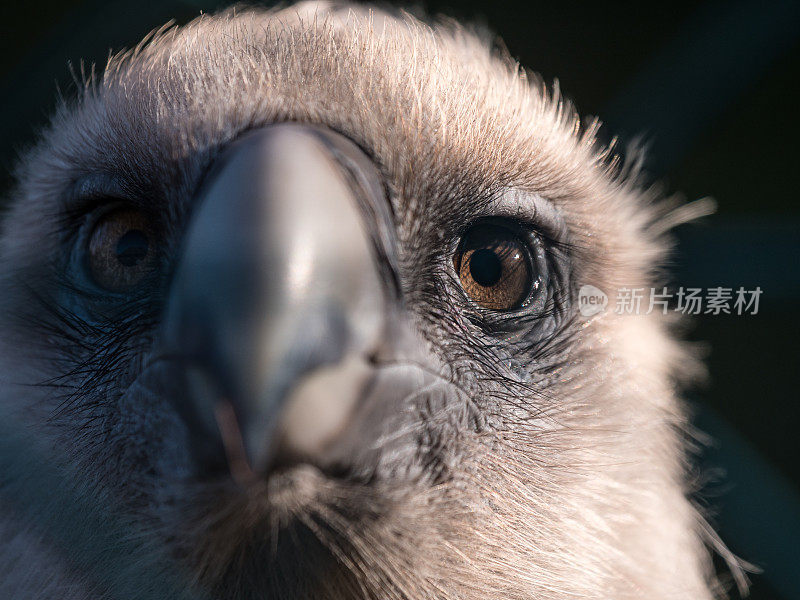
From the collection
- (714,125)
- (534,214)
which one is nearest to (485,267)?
(534,214)

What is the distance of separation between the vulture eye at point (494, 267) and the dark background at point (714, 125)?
0.70 metres

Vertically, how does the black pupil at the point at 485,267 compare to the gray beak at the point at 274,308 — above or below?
above

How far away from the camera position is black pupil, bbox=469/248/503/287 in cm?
117

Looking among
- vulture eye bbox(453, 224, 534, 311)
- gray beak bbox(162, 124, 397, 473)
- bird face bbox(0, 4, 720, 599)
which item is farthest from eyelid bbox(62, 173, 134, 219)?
vulture eye bbox(453, 224, 534, 311)

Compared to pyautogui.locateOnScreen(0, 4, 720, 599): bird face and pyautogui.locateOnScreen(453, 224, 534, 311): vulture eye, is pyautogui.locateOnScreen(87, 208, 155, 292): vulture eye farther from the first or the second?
pyautogui.locateOnScreen(453, 224, 534, 311): vulture eye

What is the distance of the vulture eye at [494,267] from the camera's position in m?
1.16

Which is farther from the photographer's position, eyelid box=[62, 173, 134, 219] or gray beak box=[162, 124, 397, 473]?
eyelid box=[62, 173, 134, 219]

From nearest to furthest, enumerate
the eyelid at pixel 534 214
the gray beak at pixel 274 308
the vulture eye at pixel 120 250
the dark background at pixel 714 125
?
the gray beak at pixel 274 308
the vulture eye at pixel 120 250
the eyelid at pixel 534 214
the dark background at pixel 714 125

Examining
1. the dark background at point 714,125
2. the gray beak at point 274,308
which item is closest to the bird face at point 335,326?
the gray beak at point 274,308

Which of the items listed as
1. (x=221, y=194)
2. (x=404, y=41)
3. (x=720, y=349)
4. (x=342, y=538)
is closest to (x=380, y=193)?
(x=221, y=194)

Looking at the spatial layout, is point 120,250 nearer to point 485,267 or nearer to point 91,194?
point 91,194

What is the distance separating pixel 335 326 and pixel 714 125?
6.53 feet

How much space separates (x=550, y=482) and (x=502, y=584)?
0.56 feet

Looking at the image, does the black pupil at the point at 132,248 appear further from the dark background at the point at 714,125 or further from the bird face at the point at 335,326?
the dark background at the point at 714,125
